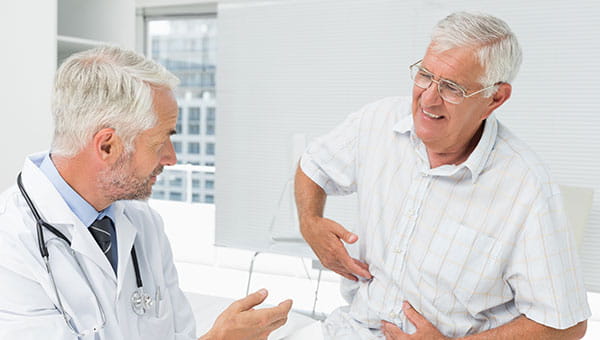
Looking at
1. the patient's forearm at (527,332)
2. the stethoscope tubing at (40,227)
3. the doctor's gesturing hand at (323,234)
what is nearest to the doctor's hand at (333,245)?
the doctor's gesturing hand at (323,234)

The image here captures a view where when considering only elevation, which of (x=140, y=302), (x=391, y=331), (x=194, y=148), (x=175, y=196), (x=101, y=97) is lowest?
(x=175, y=196)

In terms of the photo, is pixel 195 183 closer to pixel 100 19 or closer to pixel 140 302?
pixel 100 19

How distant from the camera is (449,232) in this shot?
1.42 m

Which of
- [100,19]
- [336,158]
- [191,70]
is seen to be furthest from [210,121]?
[336,158]

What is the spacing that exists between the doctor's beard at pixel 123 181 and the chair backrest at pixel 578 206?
208 cm

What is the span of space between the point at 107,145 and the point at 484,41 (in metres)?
0.84

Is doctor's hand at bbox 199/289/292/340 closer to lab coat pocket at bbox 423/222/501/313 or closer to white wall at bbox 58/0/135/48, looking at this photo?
lab coat pocket at bbox 423/222/501/313

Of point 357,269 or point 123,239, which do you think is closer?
point 123,239

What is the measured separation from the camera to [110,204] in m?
1.28

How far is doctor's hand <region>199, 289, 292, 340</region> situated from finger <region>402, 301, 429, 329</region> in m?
0.29

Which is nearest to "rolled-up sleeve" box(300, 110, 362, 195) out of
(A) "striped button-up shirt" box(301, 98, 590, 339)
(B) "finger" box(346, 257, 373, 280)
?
(A) "striped button-up shirt" box(301, 98, 590, 339)

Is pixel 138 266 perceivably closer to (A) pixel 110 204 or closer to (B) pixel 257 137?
(A) pixel 110 204

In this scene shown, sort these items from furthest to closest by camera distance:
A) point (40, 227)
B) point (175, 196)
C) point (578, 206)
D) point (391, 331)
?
point (175, 196), point (578, 206), point (391, 331), point (40, 227)

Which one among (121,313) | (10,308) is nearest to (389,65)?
(121,313)
